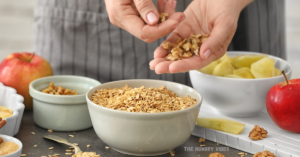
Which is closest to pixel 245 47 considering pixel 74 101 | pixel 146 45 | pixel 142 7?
pixel 146 45

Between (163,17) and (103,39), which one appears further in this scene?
(103,39)

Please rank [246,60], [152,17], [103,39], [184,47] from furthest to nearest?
[103,39] < [246,60] < [184,47] < [152,17]

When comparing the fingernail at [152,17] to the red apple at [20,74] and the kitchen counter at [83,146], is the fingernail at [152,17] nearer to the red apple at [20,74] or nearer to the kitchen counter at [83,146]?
the kitchen counter at [83,146]

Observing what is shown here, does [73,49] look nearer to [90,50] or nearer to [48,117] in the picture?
[90,50]

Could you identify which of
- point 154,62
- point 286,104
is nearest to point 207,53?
point 154,62

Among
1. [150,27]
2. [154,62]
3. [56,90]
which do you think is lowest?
[56,90]

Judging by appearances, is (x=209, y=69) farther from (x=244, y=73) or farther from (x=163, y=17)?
(x=163, y=17)

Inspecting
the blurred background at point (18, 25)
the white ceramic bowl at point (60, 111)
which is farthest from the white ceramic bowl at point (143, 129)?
the blurred background at point (18, 25)
